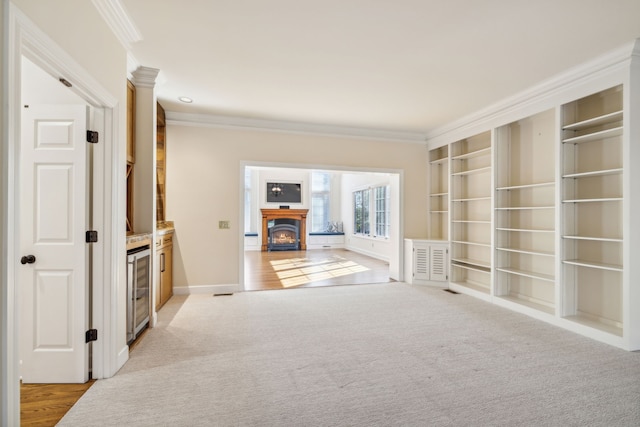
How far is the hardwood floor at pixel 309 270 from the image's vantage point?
18.6ft

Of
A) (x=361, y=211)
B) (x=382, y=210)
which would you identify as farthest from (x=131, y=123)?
(x=361, y=211)

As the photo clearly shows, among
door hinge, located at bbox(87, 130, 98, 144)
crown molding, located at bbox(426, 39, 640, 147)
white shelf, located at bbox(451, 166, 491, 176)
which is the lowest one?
door hinge, located at bbox(87, 130, 98, 144)

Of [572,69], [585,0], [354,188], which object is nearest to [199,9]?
[585,0]

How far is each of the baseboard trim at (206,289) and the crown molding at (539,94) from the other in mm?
4393

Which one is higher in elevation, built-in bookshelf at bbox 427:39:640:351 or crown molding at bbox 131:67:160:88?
crown molding at bbox 131:67:160:88

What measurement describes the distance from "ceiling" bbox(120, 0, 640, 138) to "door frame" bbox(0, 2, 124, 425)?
0.87 m

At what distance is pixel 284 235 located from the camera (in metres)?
10.5

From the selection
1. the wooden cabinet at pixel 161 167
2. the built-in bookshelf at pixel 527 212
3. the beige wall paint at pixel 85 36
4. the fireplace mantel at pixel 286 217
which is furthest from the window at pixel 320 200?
the beige wall paint at pixel 85 36

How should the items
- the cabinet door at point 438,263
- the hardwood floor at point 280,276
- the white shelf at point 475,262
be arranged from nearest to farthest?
the hardwood floor at point 280,276, the white shelf at point 475,262, the cabinet door at point 438,263

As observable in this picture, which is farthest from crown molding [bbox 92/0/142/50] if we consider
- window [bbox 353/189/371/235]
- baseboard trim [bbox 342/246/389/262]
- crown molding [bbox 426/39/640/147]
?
window [bbox 353/189/371/235]

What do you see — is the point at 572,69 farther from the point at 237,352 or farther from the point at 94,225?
the point at 94,225

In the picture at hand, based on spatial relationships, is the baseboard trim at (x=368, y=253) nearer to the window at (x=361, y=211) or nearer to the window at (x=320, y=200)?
the window at (x=361, y=211)

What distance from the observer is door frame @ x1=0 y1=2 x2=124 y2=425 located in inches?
48.5

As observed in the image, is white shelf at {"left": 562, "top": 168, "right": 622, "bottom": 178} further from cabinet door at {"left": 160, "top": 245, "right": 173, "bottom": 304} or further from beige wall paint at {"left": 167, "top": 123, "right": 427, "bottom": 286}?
cabinet door at {"left": 160, "top": 245, "right": 173, "bottom": 304}
